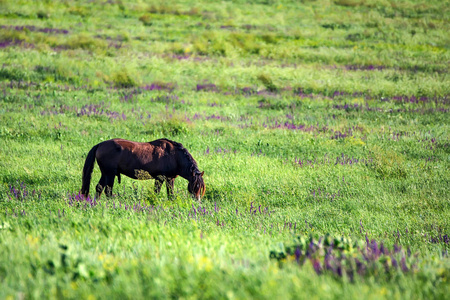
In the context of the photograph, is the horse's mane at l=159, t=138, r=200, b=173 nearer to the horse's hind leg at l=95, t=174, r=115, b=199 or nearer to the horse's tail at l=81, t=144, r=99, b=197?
the horse's hind leg at l=95, t=174, r=115, b=199

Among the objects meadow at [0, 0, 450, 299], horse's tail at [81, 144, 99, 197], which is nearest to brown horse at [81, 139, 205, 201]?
horse's tail at [81, 144, 99, 197]

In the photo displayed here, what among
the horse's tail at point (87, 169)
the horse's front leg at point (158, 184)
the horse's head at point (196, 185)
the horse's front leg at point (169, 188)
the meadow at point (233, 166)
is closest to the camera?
the meadow at point (233, 166)

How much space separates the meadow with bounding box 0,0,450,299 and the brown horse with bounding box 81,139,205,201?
1.14ft

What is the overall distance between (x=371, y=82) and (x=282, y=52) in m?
9.10

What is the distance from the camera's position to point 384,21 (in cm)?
4175

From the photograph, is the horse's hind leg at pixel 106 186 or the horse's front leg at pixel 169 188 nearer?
the horse's hind leg at pixel 106 186

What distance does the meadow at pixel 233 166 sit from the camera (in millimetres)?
3164

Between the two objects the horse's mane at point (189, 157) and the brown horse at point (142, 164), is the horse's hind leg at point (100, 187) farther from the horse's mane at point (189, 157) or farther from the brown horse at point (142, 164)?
the horse's mane at point (189, 157)

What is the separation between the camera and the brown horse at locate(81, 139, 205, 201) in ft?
22.9

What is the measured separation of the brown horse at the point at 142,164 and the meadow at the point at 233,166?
348mm

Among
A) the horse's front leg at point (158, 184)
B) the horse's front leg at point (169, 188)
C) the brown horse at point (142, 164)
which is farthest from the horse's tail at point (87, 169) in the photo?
the horse's front leg at point (169, 188)

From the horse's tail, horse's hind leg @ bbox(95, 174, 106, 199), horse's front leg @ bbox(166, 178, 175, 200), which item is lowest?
horse's front leg @ bbox(166, 178, 175, 200)

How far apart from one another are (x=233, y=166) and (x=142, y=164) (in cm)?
283

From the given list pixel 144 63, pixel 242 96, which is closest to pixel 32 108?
pixel 242 96
